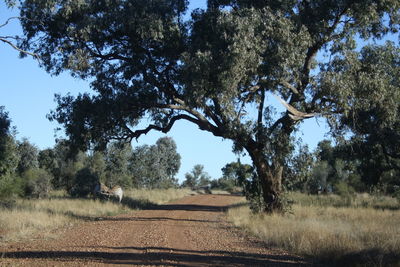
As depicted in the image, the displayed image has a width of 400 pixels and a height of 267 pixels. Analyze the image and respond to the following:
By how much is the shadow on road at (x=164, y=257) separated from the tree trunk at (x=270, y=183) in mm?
9746

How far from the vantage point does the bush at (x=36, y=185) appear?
34312mm

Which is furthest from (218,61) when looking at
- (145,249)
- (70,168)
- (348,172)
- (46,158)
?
(46,158)

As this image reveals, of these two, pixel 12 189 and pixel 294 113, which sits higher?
pixel 294 113

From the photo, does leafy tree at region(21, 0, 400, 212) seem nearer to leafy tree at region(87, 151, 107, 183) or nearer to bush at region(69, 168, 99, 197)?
bush at region(69, 168, 99, 197)

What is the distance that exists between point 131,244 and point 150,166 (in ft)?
156

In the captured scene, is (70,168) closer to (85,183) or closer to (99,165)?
(99,165)

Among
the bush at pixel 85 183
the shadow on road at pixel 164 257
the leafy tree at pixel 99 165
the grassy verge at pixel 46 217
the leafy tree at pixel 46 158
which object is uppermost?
the leafy tree at pixel 46 158

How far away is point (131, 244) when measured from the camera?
12242 millimetres

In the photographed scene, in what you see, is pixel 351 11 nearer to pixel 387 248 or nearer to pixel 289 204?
pixel 289 204

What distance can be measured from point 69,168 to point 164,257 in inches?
1521

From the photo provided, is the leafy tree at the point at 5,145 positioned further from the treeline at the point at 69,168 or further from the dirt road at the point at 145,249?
the dirt road at the point at 145,249

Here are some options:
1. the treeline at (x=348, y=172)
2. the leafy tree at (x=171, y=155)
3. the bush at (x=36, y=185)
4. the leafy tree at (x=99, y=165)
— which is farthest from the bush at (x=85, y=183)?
the leafy tree at (x=171, y=155)

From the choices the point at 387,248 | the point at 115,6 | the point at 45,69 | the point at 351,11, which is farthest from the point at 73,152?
the point at 387,248

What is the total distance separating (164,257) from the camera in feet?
33.7
